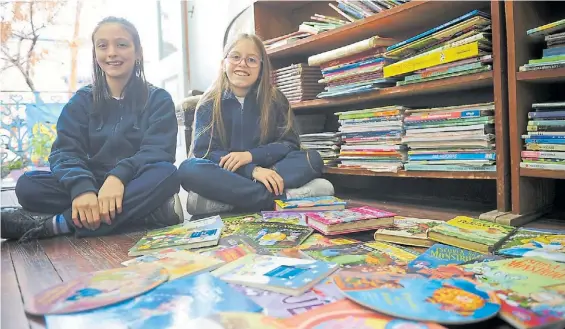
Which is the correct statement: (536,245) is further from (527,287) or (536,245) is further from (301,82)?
(301,82)

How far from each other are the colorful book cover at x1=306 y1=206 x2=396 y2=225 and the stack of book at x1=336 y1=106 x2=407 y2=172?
0.38 meters

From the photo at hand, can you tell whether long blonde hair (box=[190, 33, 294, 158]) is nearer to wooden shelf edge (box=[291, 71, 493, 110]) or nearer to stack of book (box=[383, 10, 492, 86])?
wooden shelf edge (box=[291, 71, 493, 110])

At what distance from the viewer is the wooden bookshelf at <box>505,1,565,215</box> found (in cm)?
111

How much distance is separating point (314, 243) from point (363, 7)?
0.98 metres

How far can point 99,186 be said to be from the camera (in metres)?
1.20

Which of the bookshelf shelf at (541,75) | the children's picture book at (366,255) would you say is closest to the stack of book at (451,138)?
the bookshelf shelf at (541,75)

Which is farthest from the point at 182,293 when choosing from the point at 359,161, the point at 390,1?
the point at 390,1

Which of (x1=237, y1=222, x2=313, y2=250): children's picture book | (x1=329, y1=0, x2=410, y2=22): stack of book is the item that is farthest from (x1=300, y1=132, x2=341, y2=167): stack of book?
(x1=237, y1=222, x2=313, y2=250): children's picture book

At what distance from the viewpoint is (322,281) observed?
27.4 inches

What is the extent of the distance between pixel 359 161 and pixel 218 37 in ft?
4.49

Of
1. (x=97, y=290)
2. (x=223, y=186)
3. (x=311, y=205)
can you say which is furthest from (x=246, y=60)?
(x=97, y=290)

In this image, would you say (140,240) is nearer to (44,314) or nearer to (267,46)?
(44,314)

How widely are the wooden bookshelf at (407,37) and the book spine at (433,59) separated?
0.05m

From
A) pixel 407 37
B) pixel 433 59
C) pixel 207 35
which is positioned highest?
pixel 207 35
